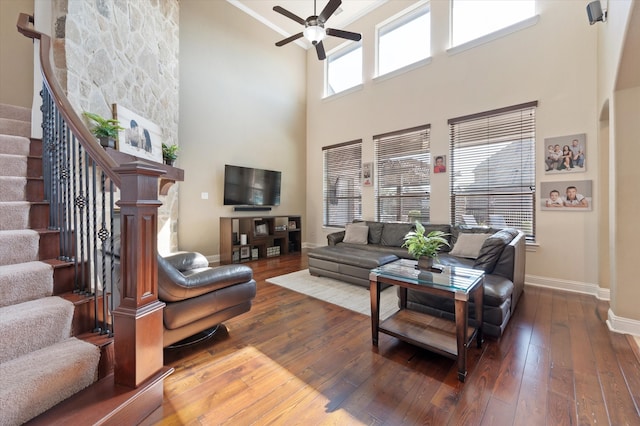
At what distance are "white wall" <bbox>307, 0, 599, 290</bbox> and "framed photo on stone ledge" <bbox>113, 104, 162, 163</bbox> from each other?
3872mm

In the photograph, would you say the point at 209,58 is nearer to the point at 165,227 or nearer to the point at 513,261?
the point at 165,227

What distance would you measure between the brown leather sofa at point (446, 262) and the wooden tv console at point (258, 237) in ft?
5.09

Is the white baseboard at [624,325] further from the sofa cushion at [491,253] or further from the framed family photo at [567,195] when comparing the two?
the framed family photo at [567,195]

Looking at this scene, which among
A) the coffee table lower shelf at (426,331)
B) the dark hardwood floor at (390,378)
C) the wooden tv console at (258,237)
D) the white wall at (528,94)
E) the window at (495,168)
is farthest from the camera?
the wooden tv console at (258,237)

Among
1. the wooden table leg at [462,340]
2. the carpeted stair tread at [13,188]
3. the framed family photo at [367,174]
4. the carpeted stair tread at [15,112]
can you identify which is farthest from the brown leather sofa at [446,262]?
the carpeted stair tread at [15,112]

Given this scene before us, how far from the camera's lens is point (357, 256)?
3.74 m

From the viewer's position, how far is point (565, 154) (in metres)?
3.54

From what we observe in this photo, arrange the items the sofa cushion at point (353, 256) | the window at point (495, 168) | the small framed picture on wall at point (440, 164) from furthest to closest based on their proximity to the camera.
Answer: the small framed picture on wall at point (440, 164) < the window at point (495, 168) < the sofa cushion at point (353, 256)

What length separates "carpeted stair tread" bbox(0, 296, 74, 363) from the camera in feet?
4.14

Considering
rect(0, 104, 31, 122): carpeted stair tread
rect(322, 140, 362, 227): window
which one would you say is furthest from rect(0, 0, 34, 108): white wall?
rect(322, 140, 362, 227): window

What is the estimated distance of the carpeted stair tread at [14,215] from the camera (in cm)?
187

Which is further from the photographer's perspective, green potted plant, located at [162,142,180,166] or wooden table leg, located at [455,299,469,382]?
green potted plant, located at [162,142,180,166]

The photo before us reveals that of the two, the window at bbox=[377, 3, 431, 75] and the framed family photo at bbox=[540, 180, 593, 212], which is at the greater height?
the window at bbox=[377, 3, 431, 75]

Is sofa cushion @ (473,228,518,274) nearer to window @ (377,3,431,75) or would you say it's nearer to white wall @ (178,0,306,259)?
window @ (377,3,431,75)
